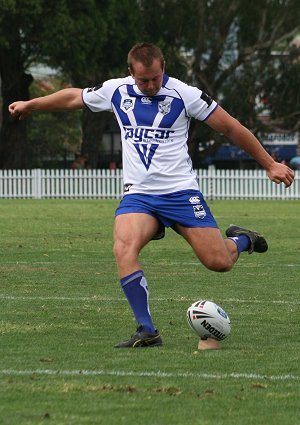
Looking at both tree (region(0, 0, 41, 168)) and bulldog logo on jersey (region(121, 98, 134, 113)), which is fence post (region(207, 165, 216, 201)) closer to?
tree (region(0, 0, 41, 168))

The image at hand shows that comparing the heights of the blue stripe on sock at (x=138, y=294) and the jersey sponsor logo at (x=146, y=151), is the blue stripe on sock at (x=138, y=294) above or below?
below

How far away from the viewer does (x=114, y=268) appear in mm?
15695

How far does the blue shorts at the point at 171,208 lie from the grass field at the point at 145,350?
90cm

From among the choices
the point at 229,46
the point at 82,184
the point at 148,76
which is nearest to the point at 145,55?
the point at 148,76

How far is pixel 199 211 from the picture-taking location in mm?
9078

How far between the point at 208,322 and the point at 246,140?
1.44 metres

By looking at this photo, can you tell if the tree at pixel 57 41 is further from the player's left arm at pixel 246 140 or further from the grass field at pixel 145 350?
the player's left arm at pixel 246 140

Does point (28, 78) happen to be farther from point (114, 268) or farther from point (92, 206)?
point (114, 268)

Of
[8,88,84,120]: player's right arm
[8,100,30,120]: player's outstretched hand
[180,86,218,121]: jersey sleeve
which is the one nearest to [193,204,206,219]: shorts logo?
[180,86,218,121]: jersey sleeve

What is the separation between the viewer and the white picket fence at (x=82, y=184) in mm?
43000

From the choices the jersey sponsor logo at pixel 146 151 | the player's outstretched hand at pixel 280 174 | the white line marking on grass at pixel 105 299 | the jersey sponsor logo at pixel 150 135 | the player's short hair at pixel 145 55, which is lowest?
the white line marking on grass at pixel 105 299

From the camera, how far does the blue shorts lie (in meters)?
9.01

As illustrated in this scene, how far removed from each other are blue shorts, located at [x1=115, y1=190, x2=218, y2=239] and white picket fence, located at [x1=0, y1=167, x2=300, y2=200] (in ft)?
111

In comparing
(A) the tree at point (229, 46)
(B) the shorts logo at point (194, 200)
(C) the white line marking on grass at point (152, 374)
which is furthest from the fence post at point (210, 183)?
(C) the white line marking on grass at point (152, 374)
